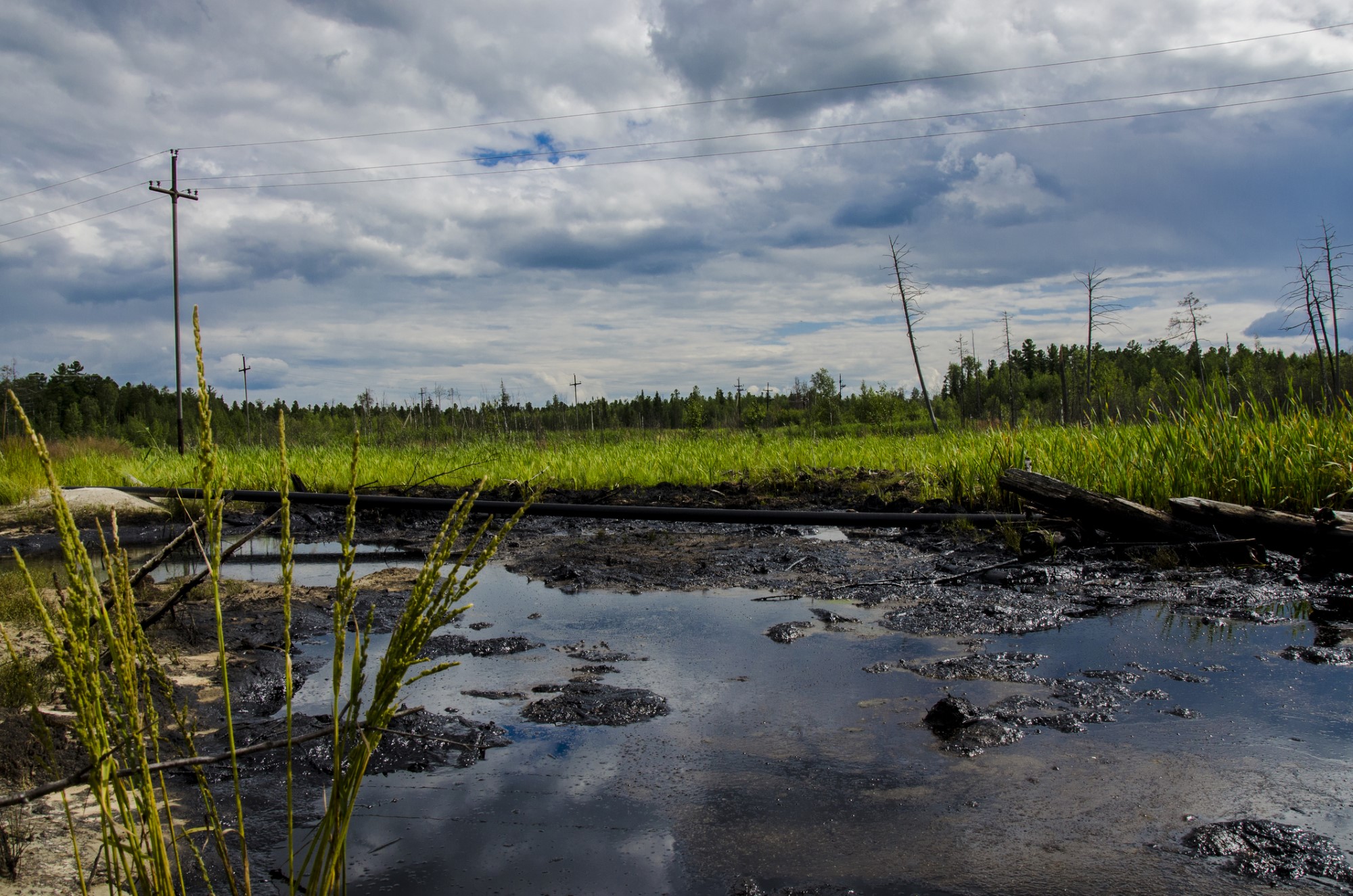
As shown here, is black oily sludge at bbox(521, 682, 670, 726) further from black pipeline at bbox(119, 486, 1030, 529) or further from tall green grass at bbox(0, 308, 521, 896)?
black pipeline at bbox(119, 486, 1030, 529)

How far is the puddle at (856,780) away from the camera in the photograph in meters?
2.04

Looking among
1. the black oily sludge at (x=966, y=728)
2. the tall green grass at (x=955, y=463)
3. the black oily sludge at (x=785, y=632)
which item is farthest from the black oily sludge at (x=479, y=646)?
the black oily sludge at (x=966, y=728)

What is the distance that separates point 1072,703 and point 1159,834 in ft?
3.14

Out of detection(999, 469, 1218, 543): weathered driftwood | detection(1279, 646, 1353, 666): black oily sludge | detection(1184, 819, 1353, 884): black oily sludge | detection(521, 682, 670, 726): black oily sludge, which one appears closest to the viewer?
detection(1184, 819, 1353, 884): black oily sludge

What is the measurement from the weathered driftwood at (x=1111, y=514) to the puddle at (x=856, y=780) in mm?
2099

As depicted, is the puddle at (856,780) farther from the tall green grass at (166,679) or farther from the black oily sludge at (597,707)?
the tall green grass at (166,679)

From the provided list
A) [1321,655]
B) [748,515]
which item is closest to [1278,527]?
[1321,655]

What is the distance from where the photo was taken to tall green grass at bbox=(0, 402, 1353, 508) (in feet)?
21.6

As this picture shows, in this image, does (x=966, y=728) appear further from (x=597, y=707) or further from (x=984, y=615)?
(x=984, y=615)

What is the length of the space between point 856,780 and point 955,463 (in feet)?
23.3

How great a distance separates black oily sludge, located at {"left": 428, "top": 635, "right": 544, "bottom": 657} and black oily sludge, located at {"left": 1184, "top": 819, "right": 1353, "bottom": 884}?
2932 millimetres

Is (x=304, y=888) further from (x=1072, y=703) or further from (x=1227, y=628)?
(x=1227, y=628)

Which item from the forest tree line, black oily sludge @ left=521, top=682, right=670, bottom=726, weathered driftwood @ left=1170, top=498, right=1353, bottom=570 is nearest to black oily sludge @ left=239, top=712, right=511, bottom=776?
A: black oily sludge @ left=521, top=682, right=670, bottom=726

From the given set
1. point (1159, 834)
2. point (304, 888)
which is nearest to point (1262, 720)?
point (1159, 834)
